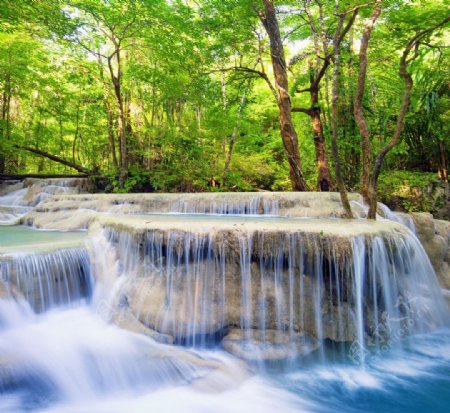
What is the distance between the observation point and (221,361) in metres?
3.80

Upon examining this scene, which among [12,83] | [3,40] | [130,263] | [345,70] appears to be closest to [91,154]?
[12,83]

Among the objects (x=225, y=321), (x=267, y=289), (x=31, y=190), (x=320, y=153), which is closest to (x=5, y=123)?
(x=31, y=190)

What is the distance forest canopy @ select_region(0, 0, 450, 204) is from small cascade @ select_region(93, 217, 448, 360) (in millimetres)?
2187

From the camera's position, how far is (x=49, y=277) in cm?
439

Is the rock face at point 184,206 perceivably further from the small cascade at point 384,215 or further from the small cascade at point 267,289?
the small cascade at point 267,289

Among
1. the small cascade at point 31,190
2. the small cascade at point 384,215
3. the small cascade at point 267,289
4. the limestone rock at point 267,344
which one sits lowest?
the limestone rock at point 267,344

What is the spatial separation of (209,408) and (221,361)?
2.30 ft

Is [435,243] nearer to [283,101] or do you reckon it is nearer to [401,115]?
[401,115]

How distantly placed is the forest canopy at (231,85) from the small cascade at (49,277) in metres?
4.51

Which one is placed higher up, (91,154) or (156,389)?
(91,154)

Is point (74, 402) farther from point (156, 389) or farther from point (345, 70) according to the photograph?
point (345, 70)

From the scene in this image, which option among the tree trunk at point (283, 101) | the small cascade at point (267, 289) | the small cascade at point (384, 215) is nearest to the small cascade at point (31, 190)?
the small cascade at point (267, 289)

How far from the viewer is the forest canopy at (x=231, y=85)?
8.84 m

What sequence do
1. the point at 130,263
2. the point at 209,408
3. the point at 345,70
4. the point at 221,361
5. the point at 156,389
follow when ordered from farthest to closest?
the point at 345,70 → the point at 130,263 → the point at 221,361 → the point at 156,389 → the point at 209,408
